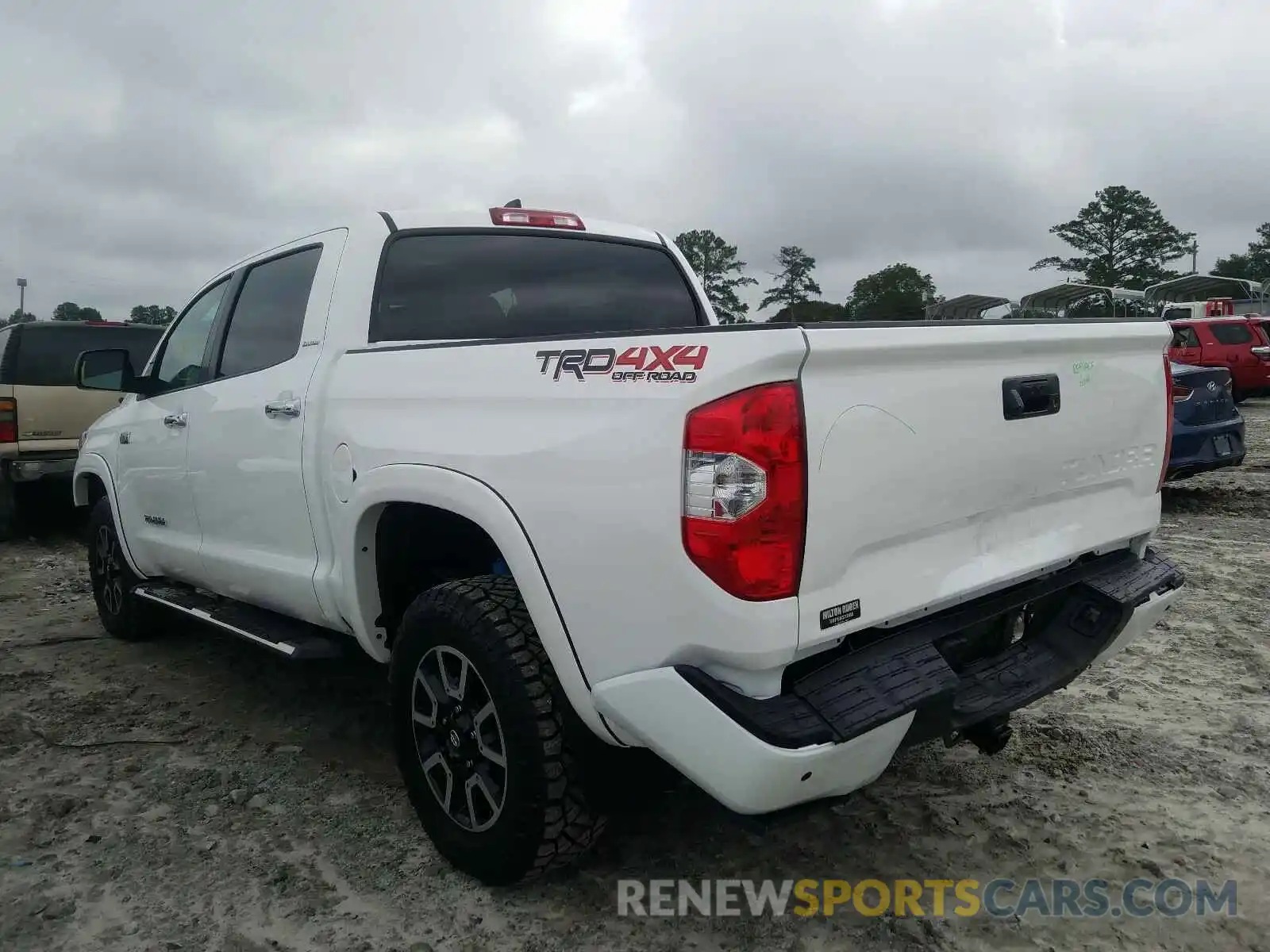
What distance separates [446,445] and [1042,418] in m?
1.53

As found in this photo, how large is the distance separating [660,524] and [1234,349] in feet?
62.9

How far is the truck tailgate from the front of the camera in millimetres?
1984

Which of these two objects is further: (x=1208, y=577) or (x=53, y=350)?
(x=53, y=350)

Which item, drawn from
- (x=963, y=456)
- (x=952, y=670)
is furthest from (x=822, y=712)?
(x=963, y=456)

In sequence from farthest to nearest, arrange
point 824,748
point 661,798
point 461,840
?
point 661,798, point 461,840, point 824,748

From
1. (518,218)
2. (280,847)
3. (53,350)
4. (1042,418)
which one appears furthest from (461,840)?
(53,350)

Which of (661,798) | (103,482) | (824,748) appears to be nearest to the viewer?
(824,748)

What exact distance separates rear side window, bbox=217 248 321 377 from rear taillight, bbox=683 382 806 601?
6.43 feet

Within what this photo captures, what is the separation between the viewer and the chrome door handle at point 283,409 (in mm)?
3154

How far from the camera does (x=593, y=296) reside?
369 centimetres

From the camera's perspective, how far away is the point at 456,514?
256 cm

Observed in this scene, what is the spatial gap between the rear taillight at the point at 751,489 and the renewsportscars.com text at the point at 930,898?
107 centimetres

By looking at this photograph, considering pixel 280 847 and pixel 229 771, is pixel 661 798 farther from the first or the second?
pixel 229 771

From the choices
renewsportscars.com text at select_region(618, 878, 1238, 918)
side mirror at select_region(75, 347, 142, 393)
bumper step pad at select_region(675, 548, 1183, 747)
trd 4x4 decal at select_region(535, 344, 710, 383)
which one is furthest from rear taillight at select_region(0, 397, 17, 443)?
bumper step pad at select_region(675, 548, 1183, 747)
